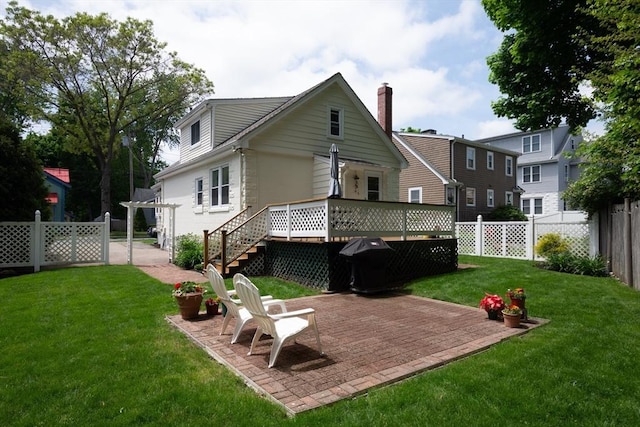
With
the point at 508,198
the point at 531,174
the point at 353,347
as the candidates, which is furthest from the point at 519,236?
the point at 531,174

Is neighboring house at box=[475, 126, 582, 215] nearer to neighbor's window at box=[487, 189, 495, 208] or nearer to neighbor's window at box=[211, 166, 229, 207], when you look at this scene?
neighbor's window at box=[487, 189, 495, 208]

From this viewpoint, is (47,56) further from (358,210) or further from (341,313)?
(341,313)

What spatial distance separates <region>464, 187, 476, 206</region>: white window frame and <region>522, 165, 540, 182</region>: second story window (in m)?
11.3

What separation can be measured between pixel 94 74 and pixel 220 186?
2249cm

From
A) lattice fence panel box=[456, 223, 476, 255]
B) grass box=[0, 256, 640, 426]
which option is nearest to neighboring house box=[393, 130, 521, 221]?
lattice fence panel box=[456, 223, 476, 255]

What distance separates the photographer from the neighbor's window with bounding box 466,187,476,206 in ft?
84.3

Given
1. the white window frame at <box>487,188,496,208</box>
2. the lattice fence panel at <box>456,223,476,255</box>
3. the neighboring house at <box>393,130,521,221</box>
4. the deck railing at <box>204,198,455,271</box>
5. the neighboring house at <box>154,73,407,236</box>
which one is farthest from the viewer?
the white window frame at <box>487,188,496,208</box>

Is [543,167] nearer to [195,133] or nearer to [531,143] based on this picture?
[531,143]

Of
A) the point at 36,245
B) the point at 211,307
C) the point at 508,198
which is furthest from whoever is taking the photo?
the point at 508,198

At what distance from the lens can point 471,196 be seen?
25.9 meters

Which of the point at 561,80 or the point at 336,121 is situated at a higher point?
the point at 561,80

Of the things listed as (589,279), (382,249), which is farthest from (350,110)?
(589,279)

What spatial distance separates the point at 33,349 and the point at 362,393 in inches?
168

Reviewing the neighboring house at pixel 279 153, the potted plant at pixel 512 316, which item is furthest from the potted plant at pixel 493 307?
the neighboring house at pixel 279 153
